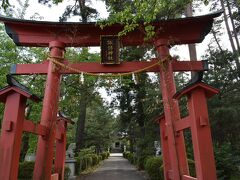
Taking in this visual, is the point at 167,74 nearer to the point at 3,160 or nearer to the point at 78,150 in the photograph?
the point at 3,160

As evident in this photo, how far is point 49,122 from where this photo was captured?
7613mm

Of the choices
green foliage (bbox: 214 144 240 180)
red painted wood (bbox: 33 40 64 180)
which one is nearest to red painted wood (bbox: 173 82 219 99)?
red painted wood (bbox: 33 40 64 180)

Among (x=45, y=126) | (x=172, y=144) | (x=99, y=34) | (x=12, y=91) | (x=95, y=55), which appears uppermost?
(x=95, y=55)

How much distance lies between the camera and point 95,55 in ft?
49.8

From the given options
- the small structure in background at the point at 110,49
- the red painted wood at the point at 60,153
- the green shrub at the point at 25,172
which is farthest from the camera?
the green shrub at the point at 25,172

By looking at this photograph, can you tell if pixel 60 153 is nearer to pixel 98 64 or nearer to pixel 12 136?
pixel 98 64

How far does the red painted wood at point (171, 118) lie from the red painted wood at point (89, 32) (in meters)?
0.53

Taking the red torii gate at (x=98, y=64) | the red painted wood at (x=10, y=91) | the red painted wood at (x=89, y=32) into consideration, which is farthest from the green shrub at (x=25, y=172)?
the red painted wood at (x=10, y=91)

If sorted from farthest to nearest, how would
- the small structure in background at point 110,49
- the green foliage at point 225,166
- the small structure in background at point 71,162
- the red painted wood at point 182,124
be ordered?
the small structure in background at point 71,162, the green foliage at point 225,166, the small structure in background at point 110,49, the red painted wood at point 182,124

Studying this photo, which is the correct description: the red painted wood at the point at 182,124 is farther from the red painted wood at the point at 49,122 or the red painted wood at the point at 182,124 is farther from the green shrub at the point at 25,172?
the green shrub at the point at 25,172

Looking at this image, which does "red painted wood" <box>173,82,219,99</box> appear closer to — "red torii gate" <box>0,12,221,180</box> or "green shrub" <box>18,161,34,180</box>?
"red torii gate" <box>0,12,221,180</box>

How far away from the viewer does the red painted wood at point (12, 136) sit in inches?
210

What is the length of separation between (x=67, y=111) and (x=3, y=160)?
12.3 m

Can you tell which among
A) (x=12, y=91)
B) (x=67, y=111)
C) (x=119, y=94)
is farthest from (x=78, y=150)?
(x=12, y=91)
